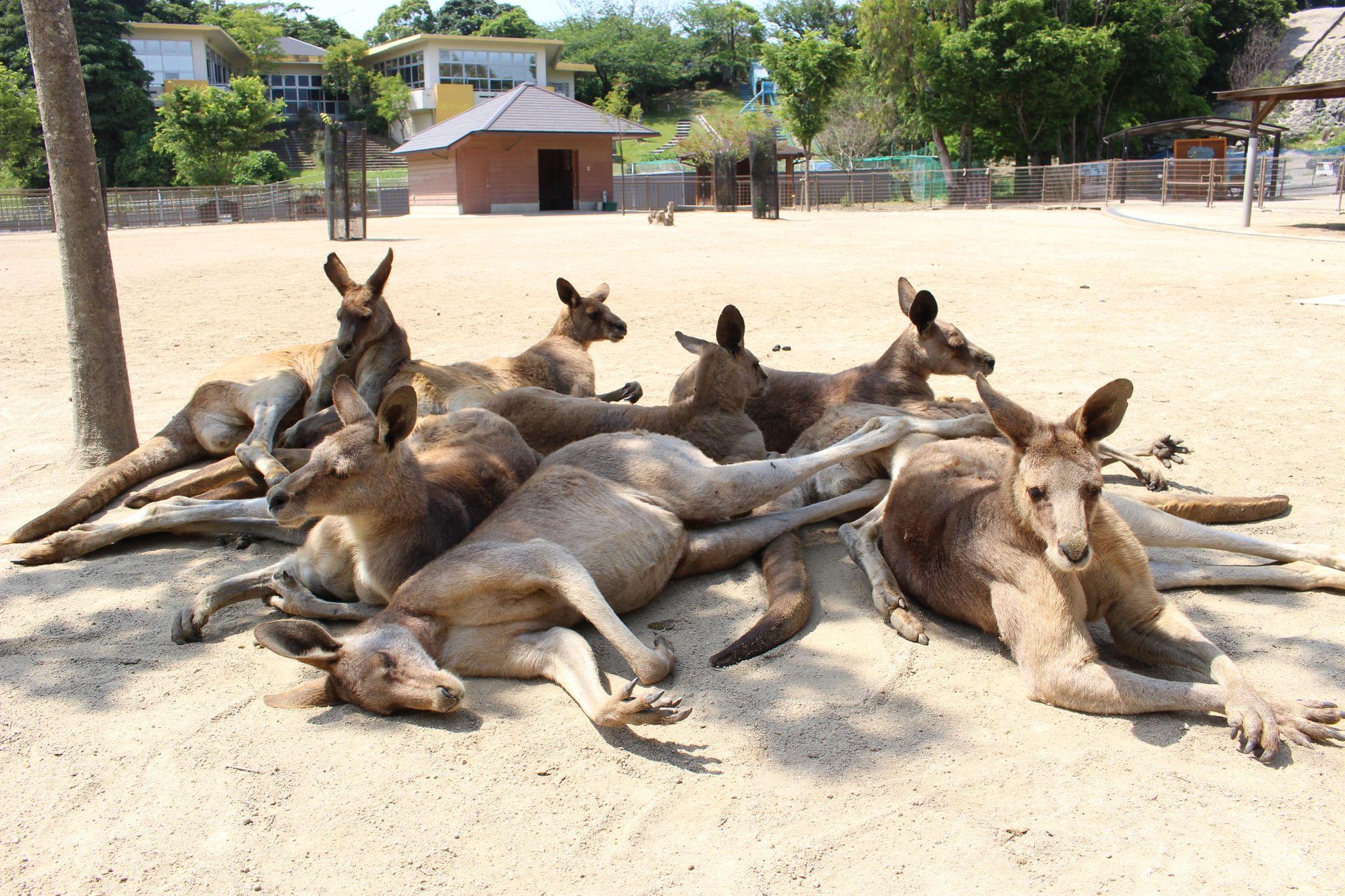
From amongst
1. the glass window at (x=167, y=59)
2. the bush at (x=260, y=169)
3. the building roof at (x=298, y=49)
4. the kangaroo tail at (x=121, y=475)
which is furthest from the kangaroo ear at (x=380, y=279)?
the building roof at (x=298, y=49)

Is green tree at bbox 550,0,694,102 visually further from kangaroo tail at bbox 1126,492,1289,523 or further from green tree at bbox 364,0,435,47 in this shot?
kangaroo tail at bbox 1126,492,1289,523

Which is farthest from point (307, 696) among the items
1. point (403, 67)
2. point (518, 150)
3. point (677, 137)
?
point (403, 67)

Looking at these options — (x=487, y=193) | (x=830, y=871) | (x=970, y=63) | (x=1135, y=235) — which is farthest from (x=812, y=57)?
(x=830, y=871)

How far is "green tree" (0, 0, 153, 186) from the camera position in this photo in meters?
50.3

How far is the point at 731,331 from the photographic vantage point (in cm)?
519

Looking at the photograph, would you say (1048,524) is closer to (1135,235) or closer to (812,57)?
(1135,235)

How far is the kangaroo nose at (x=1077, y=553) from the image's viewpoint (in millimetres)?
2795

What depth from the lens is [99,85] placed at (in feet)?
167

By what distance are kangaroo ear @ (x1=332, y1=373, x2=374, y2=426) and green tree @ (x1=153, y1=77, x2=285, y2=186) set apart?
4564cm

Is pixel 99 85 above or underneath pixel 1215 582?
above

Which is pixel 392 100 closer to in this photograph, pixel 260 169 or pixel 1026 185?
pixel 260 169

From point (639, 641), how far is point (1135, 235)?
19.2m

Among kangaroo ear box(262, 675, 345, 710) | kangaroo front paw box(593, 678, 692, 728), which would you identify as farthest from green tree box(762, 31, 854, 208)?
kangaroo front paw box(593, 678, 692, 728)

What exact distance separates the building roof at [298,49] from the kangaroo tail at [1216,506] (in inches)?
3359
